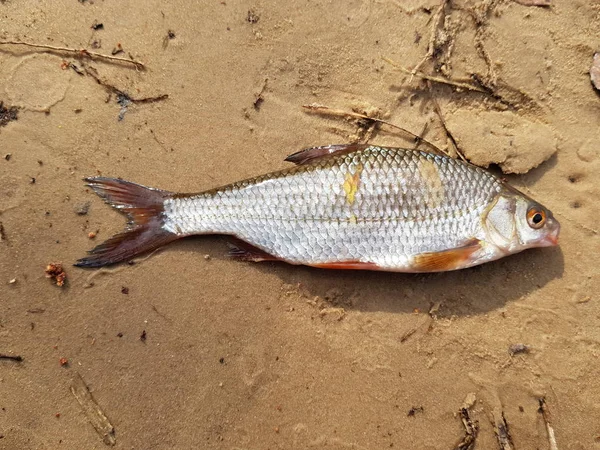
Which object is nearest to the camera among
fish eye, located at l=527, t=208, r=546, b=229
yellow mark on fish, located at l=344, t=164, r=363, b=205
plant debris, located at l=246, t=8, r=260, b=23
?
yellow mark on fish, located at l=344, t=164, r=363, b=205

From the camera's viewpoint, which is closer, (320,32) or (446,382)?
(446,382)

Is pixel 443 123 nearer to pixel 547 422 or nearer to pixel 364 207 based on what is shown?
pixel 364 207

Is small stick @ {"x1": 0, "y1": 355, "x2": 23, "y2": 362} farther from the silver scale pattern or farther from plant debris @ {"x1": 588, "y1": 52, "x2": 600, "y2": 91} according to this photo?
plant debris @ {"x1": 588, "y1": 52, "x2": 600, "y2": 91}

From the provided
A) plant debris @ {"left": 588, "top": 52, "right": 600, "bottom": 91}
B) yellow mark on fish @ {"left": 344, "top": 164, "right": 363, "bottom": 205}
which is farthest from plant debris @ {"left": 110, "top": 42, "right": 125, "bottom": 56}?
plant debris @ {"left": 588, "top": 52, "right": 600, "bottom": 91}

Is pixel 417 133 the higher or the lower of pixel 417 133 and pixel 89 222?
the higher

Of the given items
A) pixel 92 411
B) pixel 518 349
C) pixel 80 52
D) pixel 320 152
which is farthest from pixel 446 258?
pixel 80 52

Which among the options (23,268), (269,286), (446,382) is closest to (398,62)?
(269,286)

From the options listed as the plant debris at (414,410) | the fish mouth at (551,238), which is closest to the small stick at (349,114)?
the fish mouth at (551,238)

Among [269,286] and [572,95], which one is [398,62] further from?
[269,286]
